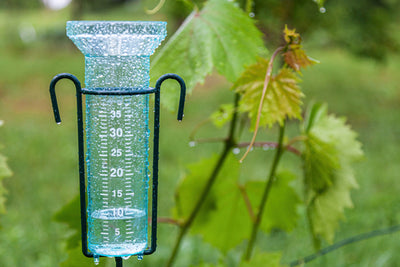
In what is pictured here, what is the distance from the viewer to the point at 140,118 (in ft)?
3.34

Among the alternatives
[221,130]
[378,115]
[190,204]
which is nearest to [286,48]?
[190,204]

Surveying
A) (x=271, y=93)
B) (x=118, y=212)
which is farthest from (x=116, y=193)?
(x=271, y=93)

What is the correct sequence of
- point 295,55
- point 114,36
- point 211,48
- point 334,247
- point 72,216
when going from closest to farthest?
point 114,36, point 295,55, point 211,48, point 72,216, point 334,247

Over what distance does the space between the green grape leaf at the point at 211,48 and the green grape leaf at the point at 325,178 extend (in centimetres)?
28

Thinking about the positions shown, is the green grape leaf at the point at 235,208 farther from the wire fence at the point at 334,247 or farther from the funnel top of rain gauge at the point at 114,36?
the funnel top of rain gauge at the point at 114,36

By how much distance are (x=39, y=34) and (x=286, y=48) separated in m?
14.8

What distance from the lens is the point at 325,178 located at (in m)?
1.26

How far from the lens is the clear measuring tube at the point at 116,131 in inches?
37.8

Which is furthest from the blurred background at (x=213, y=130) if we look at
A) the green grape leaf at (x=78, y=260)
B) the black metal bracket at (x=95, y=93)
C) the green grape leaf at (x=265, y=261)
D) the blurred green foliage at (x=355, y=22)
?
the green grape leaf at (x=265, y=261)

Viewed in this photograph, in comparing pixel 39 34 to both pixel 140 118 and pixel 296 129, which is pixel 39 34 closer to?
pixel 296 129

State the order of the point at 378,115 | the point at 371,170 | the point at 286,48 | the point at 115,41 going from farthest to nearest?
the point at 378,115, the point at 371,170, the point at 286,48, the point at 115,41

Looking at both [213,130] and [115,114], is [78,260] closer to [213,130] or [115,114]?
[115,114]

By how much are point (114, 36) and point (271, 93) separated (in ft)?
1.17

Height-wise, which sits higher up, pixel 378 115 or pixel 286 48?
pixel 286 48
